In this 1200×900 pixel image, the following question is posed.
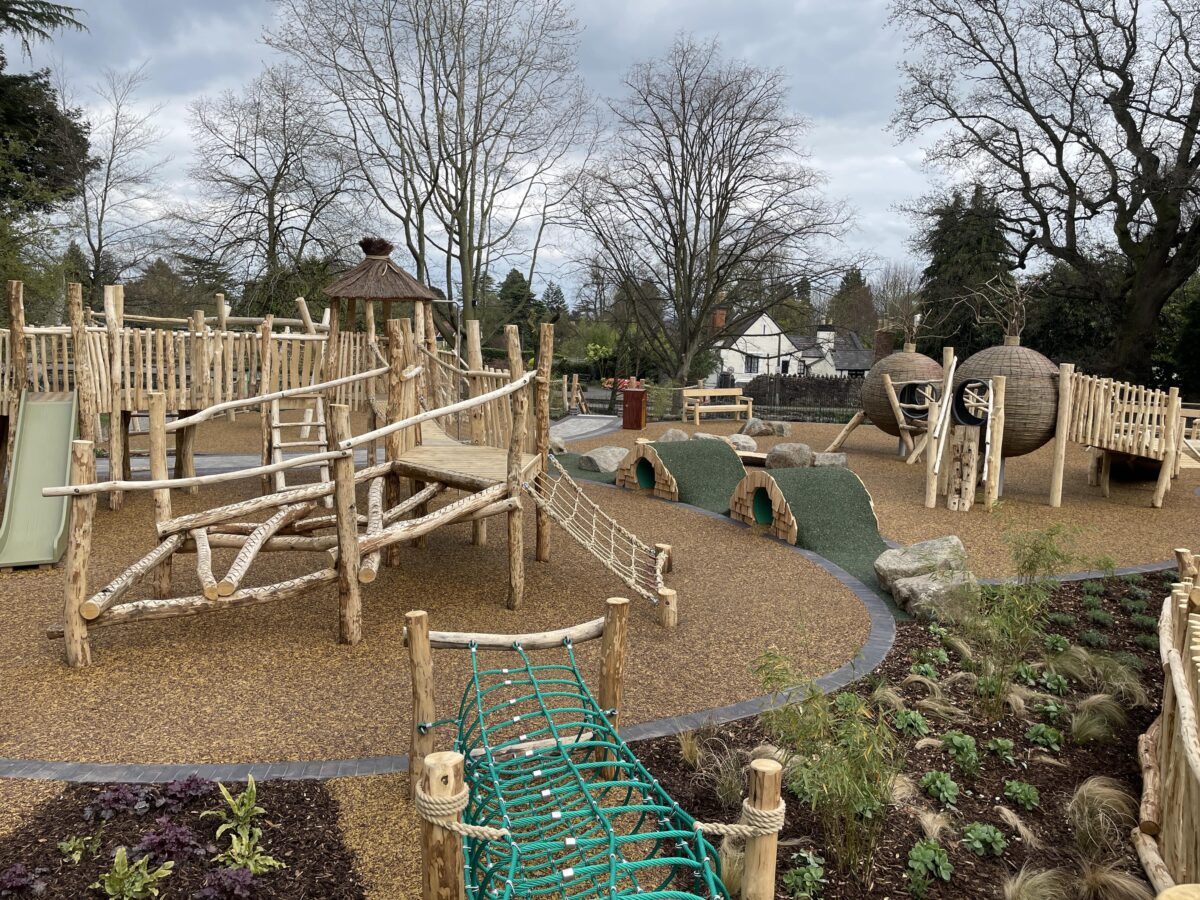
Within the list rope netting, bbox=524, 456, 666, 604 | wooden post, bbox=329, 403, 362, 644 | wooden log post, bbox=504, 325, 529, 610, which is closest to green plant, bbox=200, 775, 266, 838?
wooden post, bbox=329, 403, 362, 644

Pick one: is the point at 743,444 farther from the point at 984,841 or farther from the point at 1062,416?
the point at 984,841

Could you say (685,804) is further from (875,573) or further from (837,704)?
(875,573)

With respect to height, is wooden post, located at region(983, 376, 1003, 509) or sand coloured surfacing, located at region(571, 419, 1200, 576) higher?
wooden post, located at region(983, 376, 1003, 509)

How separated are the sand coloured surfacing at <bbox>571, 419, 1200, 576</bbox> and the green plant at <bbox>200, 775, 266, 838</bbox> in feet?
20.3

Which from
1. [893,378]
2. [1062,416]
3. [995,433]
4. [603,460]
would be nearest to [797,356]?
[893,378]

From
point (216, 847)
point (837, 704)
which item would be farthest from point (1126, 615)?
point (216, 847)

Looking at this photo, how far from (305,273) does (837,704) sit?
22.7 m

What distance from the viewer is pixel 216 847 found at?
3.17 m

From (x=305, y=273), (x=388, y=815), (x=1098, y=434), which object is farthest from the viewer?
(x=305, y=273)

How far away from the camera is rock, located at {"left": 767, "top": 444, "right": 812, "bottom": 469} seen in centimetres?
1239

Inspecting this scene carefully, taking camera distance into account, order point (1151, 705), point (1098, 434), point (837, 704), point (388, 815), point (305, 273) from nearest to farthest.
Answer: point (388, 815) → point (837, 704) → point (1151, 705) → point (1098, 434) → point (305, 273)

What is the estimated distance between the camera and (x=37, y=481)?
24.6 ft

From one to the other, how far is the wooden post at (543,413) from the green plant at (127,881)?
13.2 feet

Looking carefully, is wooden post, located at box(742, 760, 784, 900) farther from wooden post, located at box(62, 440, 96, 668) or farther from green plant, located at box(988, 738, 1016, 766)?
wooden post, located at box(62, 440, 96, 668)
